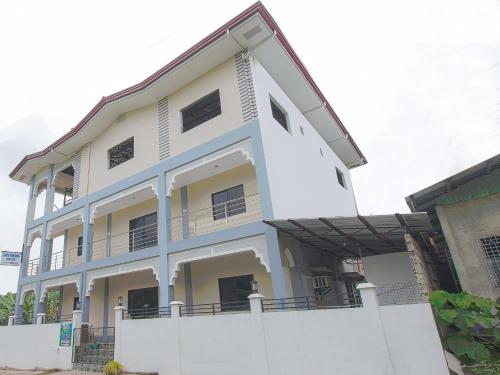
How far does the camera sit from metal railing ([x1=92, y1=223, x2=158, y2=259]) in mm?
13999

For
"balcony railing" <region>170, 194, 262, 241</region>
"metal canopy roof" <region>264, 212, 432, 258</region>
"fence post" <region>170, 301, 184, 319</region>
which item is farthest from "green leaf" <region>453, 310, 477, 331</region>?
"fence post" <region>170, 301, 184, 319</region>

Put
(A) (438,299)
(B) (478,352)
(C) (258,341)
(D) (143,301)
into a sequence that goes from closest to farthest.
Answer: (B) (478,352)
(A) (438,299)
(C) (258,341)
(D) (143,301)

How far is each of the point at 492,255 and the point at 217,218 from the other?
8157 millimetres

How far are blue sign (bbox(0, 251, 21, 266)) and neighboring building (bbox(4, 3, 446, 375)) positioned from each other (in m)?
0.44

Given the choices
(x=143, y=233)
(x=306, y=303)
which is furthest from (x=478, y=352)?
(x=143, y=233)

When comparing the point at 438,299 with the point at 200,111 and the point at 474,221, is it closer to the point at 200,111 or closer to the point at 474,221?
the point at 474,221

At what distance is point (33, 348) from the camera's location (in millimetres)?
12375

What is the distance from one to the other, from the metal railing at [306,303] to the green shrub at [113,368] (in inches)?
179

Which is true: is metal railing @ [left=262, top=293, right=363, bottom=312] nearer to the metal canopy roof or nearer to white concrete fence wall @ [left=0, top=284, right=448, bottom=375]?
white concrete fence wall @ [left=0, top=284, right=448, bottom=375]

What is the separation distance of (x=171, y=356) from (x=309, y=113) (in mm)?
11253

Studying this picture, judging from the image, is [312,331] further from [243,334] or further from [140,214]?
[140,214]

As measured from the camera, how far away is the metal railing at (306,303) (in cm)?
689

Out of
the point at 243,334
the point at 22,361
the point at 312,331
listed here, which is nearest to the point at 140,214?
the point at 22,361

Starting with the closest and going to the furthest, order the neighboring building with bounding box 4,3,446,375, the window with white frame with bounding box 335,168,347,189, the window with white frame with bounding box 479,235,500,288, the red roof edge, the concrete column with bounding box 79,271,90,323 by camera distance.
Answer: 1. the neighboring building with bounding box 4,3,446,375
2. the window with white frame with bounding box 479,235,500,288
3. the red roof edge
4. the concrete column with bounding box 79,271,90,323
5. the window with white frame with bounding box 335,168,347,189
